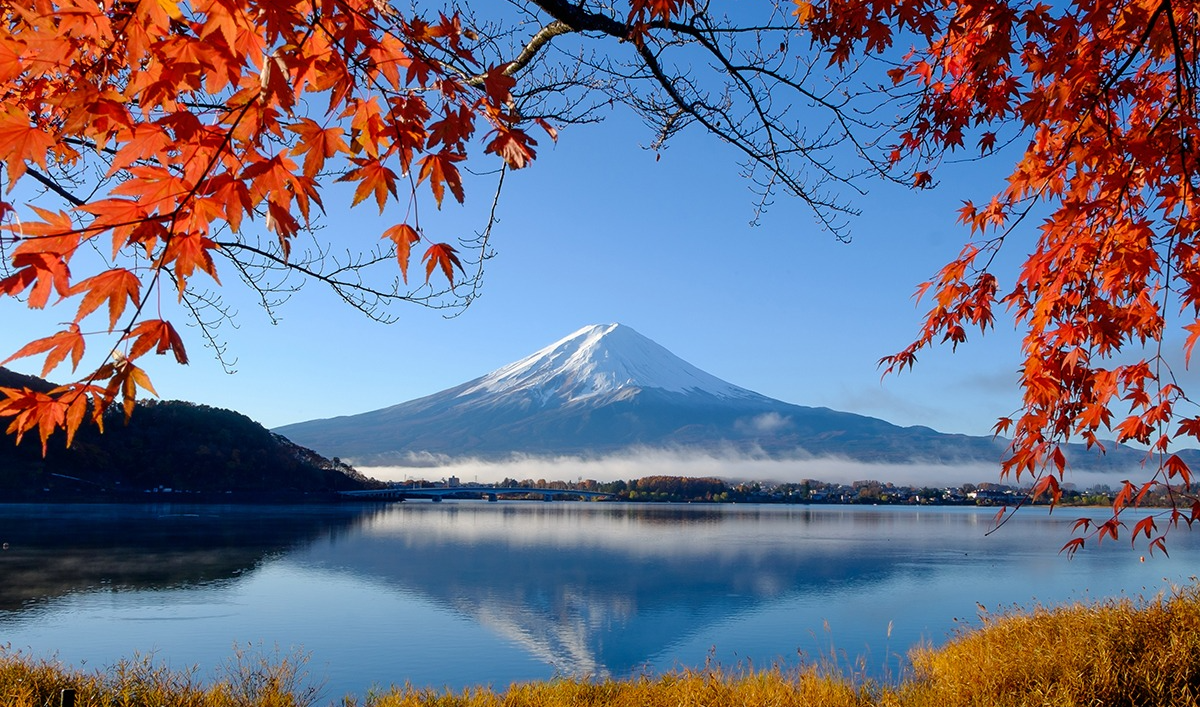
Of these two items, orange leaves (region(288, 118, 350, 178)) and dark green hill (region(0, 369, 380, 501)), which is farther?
dark green hill (region(0, 369, 380, 501))

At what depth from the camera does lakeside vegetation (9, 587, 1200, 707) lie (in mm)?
5000

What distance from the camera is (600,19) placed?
139 inches

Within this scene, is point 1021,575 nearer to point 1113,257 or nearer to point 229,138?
point 1113,257

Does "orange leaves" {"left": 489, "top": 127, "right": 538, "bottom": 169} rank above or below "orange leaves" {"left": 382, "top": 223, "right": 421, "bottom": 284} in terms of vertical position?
above

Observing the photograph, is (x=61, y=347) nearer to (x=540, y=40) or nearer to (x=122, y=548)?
(x=540, y=40)

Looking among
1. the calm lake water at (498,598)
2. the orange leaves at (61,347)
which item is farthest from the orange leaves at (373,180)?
the calm lake water at (498,598)

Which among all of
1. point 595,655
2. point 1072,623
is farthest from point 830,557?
point 1072,623

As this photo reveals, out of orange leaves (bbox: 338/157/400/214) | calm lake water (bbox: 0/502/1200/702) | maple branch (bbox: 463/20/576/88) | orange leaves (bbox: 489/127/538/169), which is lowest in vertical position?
calm lake water (bbox: 0/502/1200/702)

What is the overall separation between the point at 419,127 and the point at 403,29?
1.03ft

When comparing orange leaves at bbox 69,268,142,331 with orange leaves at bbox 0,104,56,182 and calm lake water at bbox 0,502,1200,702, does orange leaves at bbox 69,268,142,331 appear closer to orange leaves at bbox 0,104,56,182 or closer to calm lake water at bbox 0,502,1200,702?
orange leaves at bbox 0,104,56,182

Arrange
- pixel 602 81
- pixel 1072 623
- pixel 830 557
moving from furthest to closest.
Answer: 1. pixel 830 557
2. pixel 1072 623
3. pixel 602 81

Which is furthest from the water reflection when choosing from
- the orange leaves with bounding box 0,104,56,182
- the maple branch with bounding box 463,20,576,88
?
the orange leaves with bounding box 0,104,56,182

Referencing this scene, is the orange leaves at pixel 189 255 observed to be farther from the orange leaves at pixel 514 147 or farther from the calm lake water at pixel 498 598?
the calm lake water at pixel 498 598

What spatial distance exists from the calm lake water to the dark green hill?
17.7 metres
